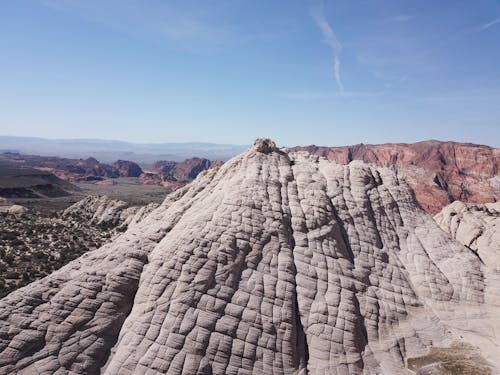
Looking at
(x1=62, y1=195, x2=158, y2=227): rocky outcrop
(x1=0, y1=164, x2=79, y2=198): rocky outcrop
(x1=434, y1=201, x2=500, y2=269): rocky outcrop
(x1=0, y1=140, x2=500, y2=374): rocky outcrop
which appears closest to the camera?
(x1=0, y1=140, x2=500, y2=374): rocky outcrop

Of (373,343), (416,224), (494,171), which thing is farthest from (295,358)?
(494,171)

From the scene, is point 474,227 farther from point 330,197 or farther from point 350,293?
point 350,293

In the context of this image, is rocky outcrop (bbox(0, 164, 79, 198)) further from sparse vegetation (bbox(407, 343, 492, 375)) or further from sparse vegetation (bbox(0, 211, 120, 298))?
sparse vegetation (bbox(407, 343, 492, 375))

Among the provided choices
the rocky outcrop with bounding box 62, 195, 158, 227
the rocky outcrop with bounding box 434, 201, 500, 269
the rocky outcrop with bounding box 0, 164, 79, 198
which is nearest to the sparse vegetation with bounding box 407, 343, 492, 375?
the rocky outcrop with bounding box 434, 201, 500, 269

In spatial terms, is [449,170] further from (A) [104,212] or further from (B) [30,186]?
(B) [30,186]

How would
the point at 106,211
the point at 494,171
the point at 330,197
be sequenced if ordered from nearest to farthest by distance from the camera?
1. the point at 330,197
2. the point at 106,211
3. the point at 494,171

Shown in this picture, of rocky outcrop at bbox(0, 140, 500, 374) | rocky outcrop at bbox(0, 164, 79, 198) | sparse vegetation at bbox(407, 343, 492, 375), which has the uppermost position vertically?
rocky outcrop at bbox(0, 140, 500, 374)

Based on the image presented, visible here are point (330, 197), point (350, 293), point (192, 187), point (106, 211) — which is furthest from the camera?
point (106, 211)
